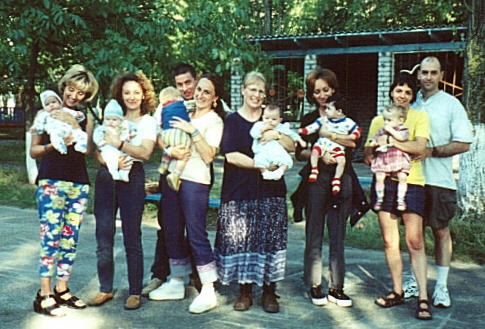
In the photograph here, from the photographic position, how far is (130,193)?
4.69m

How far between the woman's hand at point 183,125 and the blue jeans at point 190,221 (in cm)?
43

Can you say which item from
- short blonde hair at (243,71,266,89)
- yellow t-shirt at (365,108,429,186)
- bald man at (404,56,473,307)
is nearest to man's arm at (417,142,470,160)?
bald man at (404,56,473,307)

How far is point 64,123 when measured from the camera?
4434 millimetres

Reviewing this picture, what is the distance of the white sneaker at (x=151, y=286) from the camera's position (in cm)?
508

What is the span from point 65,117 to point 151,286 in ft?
5.46

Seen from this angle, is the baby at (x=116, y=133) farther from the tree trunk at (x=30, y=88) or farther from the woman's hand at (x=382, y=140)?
the tree trunk at (x=30, y=88)

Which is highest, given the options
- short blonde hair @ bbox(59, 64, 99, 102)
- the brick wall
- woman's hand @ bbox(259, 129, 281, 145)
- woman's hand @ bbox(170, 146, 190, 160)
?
the brick wall

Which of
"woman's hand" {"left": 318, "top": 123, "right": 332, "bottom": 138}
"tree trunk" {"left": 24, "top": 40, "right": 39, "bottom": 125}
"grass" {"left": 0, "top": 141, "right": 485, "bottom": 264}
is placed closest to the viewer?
"woman's hand" {"left": 318, "top": 123, "right": 332, "bottom": 138}

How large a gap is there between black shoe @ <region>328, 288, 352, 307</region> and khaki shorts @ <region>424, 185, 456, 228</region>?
933mm

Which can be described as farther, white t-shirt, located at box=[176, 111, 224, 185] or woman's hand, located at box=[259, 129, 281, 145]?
white t-shirt, located at box=[176, 111, 224, 185]

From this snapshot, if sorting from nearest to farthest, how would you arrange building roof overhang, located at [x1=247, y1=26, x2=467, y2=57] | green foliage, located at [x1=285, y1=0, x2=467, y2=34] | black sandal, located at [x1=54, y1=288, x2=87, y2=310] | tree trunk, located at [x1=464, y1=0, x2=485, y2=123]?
black sandal, located at [x1=54, y1=288, x2=87, y2=310], tree trunk, located at [x1=464, y1=0, x2=485, y2=123], building roof overhang, located at [x1=247, y1=26, x2=467, y2=57], green foliage, located at [x1=285, y1=0, x2=467, y2=34]

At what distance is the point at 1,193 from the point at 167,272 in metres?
6.38

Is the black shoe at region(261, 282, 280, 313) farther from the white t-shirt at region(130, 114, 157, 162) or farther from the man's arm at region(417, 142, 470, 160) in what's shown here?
the man's arm at region(417, 142, 470, 160)

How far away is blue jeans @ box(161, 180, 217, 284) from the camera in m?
4.73
